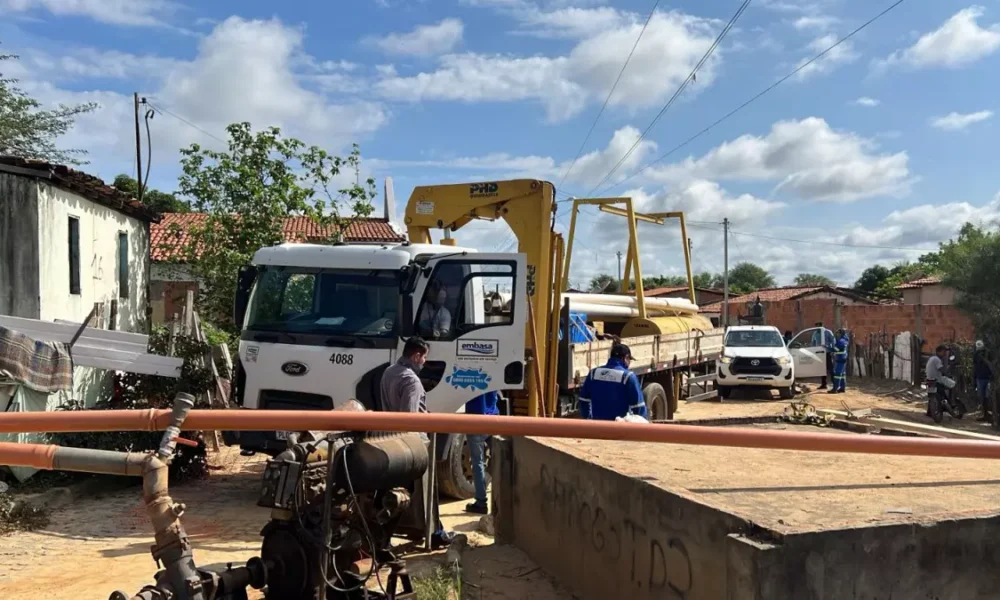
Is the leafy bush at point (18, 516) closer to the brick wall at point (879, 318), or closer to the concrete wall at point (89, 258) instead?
the concrete wall at point (89, 258)

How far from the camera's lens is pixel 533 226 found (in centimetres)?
938

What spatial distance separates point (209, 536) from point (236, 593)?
11.8 feet

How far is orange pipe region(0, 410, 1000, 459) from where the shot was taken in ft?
11.3

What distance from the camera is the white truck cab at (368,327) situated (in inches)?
301

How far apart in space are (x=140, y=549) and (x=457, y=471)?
10.0ft

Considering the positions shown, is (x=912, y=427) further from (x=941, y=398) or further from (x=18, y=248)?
(x=18, y=248)

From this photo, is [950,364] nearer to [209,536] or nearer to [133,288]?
[209,536]

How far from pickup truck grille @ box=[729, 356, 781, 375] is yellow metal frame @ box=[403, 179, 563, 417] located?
10.8 meters

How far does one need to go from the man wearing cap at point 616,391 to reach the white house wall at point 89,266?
21.9ft

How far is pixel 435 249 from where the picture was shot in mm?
8328

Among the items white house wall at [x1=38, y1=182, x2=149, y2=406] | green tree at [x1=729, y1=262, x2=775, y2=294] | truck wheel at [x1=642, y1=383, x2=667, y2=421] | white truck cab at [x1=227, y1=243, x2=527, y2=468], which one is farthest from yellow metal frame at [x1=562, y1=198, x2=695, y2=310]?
green tree at [x1=729, y1=262, x2=775, y2=294]

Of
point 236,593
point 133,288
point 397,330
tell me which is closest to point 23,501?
point 397,330

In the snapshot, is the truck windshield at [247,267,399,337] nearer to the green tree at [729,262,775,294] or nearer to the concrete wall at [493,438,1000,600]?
the concrete wall at [493,438,1000,600]

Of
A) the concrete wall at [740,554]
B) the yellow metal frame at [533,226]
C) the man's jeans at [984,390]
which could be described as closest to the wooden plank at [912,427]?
the concrete wall at [740,554]
